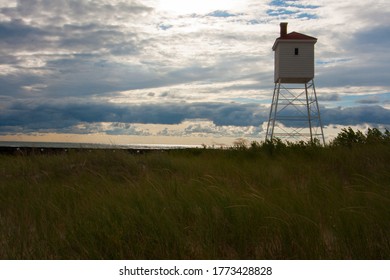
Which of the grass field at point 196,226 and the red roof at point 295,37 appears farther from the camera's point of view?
the red roof at point 295,37

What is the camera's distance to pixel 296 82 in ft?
87.4

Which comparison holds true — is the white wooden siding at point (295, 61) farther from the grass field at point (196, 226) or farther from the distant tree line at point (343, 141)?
the grass field at point (196, 226)

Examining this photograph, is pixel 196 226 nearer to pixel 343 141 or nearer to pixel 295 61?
pixel 343 141

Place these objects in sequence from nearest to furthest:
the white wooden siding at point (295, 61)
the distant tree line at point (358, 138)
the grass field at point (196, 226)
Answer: the grass field at point (196, 226) < the distant tree line at point (358, 138) < the white wooden siding at point (295, 61)

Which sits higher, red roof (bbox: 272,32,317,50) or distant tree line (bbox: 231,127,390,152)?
red roof (bbox: 272,32,317,50)

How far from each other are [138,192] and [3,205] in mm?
3152

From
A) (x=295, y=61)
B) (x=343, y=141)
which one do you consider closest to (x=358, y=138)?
(x=343, y=141)

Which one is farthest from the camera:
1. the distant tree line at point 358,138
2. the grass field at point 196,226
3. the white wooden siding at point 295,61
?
the white wooden siding at point 295,61

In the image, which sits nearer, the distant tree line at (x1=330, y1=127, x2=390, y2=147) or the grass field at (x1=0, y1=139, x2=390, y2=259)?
the grass field at (x1=0, y1=139, x2=390, y2=259)

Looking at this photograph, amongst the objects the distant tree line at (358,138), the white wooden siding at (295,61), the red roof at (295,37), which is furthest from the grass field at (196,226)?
the red roof at (295,37)

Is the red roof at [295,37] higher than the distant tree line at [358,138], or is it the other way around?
the red roof at [295,37]

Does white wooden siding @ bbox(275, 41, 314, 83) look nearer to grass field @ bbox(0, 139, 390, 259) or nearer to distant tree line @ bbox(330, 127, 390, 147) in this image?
distant tree line @ bbox(330, 127, 390, 147)

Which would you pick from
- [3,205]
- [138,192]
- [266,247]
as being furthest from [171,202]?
[3,205]

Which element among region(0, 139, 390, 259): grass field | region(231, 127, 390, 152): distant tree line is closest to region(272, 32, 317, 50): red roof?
region(231, 127, 390, 152): distant tree line
